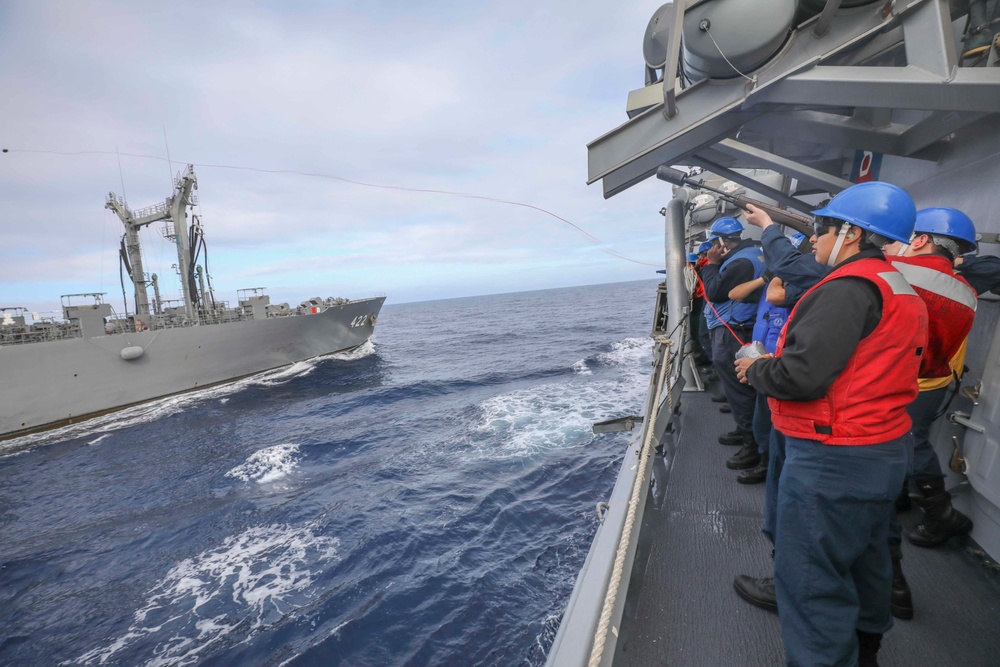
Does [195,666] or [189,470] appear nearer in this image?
[195,666]

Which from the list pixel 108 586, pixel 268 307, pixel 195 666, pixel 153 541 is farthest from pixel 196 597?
pixel 268 307

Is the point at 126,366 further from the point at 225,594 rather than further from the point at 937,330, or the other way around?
the point at 937,330

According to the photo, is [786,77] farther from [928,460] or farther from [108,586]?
[108,586]

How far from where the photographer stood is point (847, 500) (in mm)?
1587

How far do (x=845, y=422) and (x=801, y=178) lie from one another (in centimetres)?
347

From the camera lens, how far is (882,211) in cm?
163

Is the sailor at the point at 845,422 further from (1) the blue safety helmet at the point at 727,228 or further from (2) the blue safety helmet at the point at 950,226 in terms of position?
(1) the blue safety helmet at the point at 727,228

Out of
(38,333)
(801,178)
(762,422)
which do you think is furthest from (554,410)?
(38,333)

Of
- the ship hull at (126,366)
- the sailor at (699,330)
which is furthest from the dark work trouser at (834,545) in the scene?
the ship hull at (126,366)

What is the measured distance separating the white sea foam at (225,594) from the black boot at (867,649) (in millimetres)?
6024

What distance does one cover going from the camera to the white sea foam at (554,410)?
10258 millimetres

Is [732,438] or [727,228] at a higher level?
[727,228]

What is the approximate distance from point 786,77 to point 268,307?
27.5 meters

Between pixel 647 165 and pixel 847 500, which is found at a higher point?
pixel 647 165
